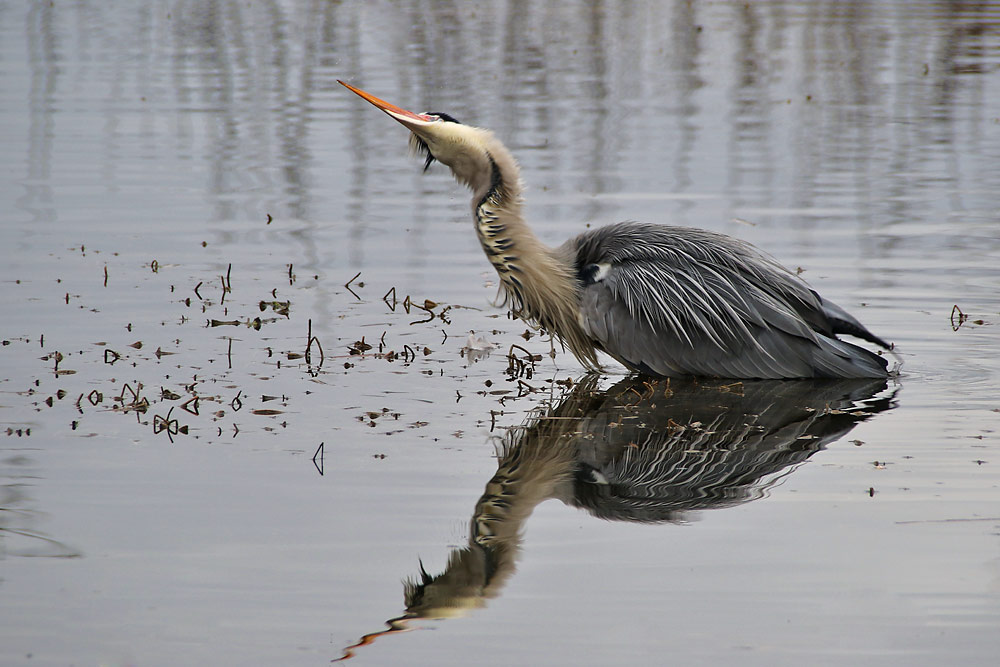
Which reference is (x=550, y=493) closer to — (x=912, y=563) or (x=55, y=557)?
(x=912, y=563)

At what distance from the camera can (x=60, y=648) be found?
160 inches

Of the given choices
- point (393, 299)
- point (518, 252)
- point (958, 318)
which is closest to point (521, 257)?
point (518, 252)

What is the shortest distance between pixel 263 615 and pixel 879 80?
14.4 m

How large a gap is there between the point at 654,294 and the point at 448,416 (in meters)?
1.35

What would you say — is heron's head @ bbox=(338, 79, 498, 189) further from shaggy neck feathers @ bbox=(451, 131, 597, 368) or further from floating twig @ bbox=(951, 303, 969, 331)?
floating twig @ bbox=(951, 303, 969, 331)

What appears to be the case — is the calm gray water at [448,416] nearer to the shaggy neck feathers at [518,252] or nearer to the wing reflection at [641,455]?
the wing reflection at [641,455]

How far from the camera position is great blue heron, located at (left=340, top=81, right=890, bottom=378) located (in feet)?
22.6

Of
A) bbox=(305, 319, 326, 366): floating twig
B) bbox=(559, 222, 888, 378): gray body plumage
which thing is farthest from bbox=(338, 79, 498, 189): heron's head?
bbox=(305, 319, 326, 366): floating twig

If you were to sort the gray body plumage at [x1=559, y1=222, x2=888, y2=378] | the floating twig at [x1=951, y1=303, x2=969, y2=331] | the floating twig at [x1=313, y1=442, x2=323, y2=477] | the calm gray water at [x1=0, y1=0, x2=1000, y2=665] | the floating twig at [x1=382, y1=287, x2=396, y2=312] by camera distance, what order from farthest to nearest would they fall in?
the floating twig at [x1=382, y1=287, x2=396, y2=312], the floating twig at [x1=951, y1=303, x2=969, y2=331], the gray body plumage at [x1=559, y1=222, x2=888, y2=378], the floating twig at [x1=313, y1=442, x2=323, y2=477], the calm gray water at [x1=0, y1=0, x2=1000, y2=665]

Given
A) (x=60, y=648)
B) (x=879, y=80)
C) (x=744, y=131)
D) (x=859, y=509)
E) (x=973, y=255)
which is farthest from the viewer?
(x=879, y=80)

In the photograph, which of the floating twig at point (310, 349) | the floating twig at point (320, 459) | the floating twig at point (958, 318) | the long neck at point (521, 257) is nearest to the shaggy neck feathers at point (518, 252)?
the long neck at point (521, 257)

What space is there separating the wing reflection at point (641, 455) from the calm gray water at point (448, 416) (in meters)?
0.02

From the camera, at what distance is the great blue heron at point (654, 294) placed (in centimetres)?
690

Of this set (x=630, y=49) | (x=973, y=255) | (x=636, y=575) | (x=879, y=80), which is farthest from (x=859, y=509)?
(x=630, y=49)
